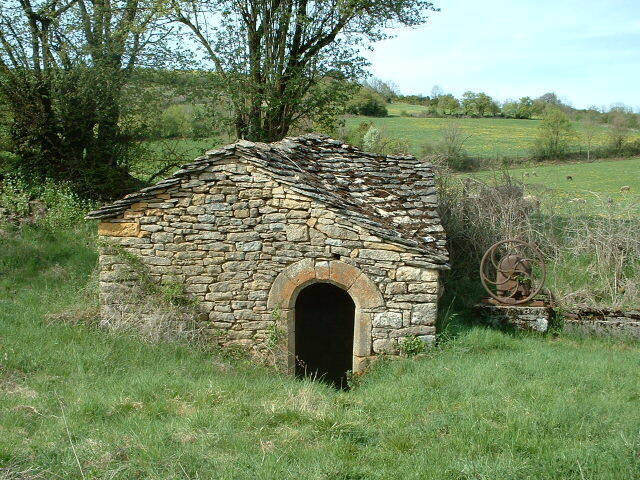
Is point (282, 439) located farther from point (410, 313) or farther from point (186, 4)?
point (186, 4)

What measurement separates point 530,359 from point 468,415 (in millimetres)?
2405

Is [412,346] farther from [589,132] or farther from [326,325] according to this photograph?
[589,132]

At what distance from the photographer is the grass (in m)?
4.89

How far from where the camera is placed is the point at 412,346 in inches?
334

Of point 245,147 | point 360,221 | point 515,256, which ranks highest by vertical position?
point 245,147

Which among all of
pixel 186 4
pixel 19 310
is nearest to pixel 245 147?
pixel 19 310

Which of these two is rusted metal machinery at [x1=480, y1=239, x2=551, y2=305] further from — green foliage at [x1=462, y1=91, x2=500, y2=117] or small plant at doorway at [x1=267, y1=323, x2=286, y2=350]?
green foliage at [x1=462, y1=91, x2=500, y2=117]

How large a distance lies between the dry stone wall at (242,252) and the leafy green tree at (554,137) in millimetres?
22350

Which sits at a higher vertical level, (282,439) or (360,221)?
(360,221)

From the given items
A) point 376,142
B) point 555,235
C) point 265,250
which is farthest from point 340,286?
point 376,142

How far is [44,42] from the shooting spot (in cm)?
1511

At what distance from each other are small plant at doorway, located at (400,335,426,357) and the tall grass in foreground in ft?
9.98

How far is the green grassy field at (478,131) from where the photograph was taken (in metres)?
28.8

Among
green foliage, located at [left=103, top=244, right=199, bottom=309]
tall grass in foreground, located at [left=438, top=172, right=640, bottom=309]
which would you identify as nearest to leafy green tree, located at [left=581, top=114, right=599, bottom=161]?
tall grass in foreground, located at [left=438, top=172, right=640, bottom=309]
